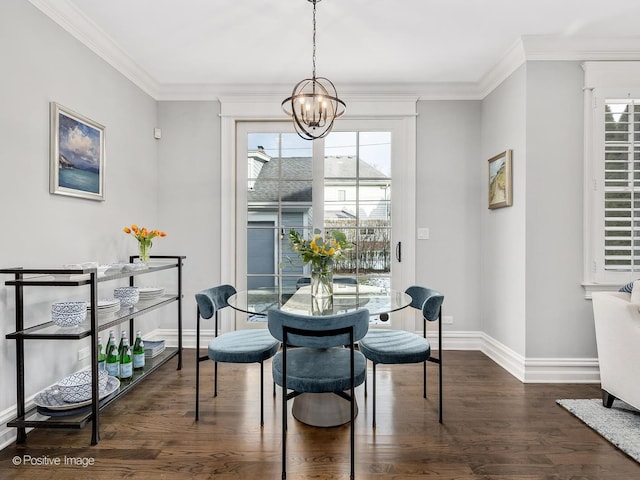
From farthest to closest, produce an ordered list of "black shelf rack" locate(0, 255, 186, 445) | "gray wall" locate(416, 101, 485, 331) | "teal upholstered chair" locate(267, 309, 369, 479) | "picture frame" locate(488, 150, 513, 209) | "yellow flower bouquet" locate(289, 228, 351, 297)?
"gray wall" locate(416, 101, 485, 331), "picture frame" locate(488, 150, 513, 209), "yellow flower bouquet" locate(289, 228, 351, 297), "black shelf rack" locate(0, 255, 186, 445), "teal upholstered chair" locate(267, 309, 369, 479)

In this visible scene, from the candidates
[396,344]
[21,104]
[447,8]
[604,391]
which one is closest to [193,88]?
[21,104]

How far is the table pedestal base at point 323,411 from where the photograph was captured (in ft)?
7.41

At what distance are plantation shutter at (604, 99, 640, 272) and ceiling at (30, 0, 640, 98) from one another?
1.59 ft

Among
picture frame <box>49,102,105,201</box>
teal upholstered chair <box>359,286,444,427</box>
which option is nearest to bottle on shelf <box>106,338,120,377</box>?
picture frame <box>49,102,105,201</box>

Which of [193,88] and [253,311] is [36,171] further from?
[193,88]

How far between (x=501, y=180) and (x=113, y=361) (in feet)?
11.1

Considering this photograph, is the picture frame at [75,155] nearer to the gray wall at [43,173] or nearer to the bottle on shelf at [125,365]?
the gray wall at [43,173]

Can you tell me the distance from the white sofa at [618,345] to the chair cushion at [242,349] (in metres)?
2.10

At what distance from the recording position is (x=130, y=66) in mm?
3305

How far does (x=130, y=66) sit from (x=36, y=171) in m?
1.49

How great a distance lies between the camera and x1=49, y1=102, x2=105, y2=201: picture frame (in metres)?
2.41

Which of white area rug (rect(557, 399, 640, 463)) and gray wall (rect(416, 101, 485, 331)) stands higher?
gray wall (rect(416, 101, 485, 331))

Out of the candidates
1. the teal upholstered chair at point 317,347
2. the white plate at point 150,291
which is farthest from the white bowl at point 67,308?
the teal upholstered chair at point 317,347

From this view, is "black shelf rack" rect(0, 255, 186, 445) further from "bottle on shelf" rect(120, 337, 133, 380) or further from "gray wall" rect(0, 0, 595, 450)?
"bottle on shelf" rect(120, 337, 133, 380)
